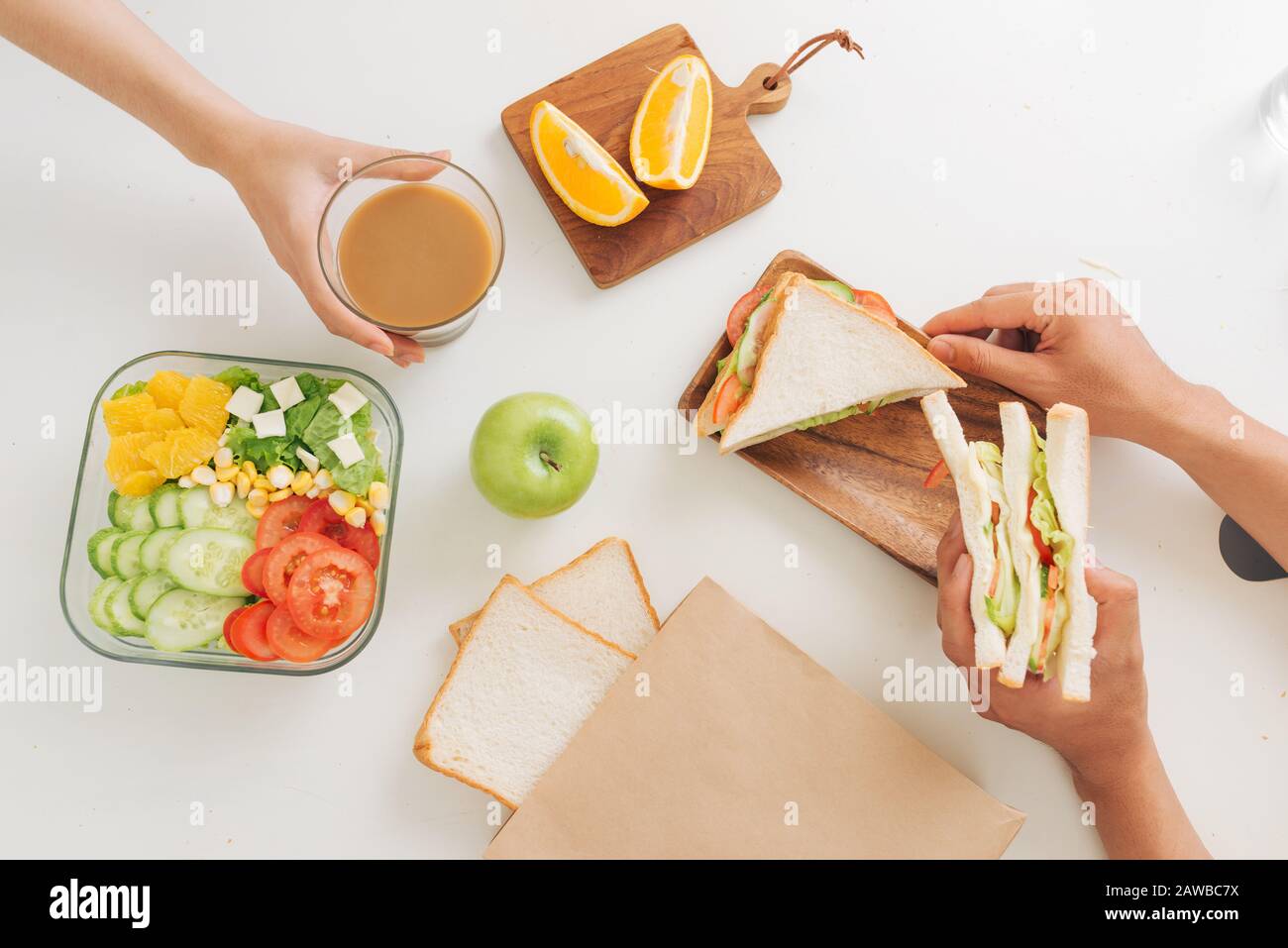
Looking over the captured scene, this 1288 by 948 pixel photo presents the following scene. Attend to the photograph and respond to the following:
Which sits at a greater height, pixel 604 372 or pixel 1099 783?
pixel 604 372

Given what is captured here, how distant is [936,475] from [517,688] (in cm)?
91

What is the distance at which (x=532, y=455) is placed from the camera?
1.59m

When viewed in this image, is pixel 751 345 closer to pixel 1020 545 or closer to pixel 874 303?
pixel 874 303

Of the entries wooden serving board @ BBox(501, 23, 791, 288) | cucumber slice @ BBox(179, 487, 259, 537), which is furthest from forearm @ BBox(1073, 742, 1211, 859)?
cucumber slice @ BBox(179, 487, 259, 537)

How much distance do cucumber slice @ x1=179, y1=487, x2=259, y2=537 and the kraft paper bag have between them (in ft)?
2.37

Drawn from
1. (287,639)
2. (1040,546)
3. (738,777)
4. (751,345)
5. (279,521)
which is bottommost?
(738,777)

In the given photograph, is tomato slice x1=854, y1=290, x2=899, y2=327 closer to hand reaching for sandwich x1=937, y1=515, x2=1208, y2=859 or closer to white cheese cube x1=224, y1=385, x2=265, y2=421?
hand reaching for sandwich x1=937, y1=515, x2=1208, y2=859

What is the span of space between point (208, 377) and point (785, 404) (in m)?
1.08

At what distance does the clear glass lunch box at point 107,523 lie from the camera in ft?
5.14

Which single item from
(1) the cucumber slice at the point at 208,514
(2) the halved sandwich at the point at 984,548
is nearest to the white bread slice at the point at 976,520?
(2) the halved sandwich at the point at 984,548

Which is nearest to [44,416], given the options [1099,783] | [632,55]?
[632,55]

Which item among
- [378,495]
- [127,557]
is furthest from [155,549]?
[378,495]
